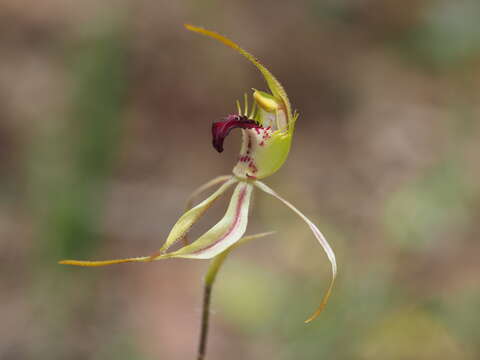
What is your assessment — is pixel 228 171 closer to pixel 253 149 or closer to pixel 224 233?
pixel 253 149

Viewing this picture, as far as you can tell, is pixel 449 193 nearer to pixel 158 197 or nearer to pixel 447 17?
pixel 447 17

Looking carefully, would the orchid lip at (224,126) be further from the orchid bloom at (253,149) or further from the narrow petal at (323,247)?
the narrow petal at (323,247)

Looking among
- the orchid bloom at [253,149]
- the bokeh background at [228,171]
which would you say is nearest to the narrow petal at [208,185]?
the orchid bloom at [253,149]

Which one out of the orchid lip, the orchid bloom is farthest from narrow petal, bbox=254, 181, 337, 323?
the orchid lip

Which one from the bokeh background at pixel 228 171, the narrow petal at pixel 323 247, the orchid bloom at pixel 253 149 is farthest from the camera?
the bokeh background at pixel 228 171

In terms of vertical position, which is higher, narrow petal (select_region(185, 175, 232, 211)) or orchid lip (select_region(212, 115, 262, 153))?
orchid lip (select_region(212, 115, 262, 153))

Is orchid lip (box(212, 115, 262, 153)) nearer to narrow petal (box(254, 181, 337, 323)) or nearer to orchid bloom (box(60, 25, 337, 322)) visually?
orchid bloom (box(60, 25, 337, 322))
